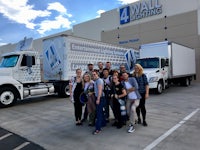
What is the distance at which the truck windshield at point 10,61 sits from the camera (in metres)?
11.2

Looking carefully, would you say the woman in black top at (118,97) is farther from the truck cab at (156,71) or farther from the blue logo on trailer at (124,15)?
the blue logo on trailer at (124,15)

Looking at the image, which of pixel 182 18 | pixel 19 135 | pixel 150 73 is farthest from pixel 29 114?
pixel 182 18

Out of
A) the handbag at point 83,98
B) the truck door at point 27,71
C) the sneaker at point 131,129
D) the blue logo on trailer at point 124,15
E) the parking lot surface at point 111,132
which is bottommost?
the parking lot surface at point 111,132

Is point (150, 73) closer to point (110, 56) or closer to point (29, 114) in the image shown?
point (110, 56)

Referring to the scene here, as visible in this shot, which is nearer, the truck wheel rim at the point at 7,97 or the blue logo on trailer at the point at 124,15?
the truck wheel rim at the point at 7,97

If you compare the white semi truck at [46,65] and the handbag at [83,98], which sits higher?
the white semi truck at [46,65]

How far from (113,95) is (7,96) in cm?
637

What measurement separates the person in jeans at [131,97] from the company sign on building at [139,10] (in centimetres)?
2017

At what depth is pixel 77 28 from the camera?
1371 inches

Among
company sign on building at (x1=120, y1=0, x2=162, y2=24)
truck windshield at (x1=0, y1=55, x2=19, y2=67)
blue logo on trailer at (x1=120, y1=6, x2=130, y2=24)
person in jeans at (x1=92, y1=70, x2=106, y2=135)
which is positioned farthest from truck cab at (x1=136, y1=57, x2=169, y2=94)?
blue logo on trailer at (x1=120, y1=6, x2=130, y2=24)

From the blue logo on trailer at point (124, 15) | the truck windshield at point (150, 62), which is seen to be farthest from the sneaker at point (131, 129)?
the blue logo on trailer at point (124, 15)

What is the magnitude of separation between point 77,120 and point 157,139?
2.49 metres

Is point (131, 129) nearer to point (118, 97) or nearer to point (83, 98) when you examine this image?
point (118, 97)

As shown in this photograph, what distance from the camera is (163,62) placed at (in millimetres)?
13758
